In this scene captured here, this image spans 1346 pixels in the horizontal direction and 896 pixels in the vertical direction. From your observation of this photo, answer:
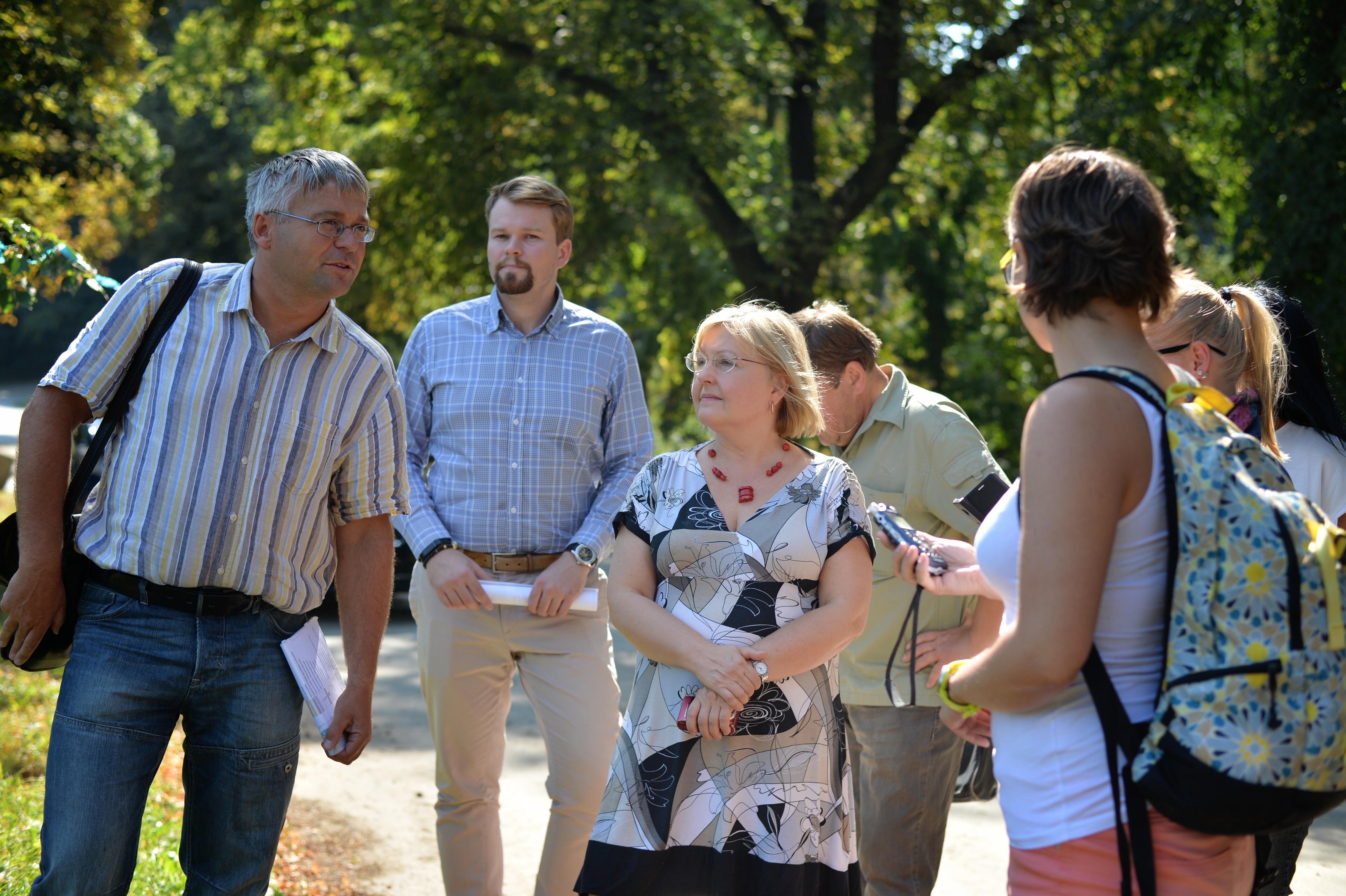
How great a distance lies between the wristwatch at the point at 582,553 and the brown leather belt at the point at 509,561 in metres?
0.06

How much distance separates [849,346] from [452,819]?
2108 millimetres

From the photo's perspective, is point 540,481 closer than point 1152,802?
No

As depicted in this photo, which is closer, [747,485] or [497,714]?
[747,485]

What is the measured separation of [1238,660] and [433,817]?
446 cm

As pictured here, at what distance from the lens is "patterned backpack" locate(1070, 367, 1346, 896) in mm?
1688

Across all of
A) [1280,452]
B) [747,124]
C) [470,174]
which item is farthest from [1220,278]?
[1280,452]

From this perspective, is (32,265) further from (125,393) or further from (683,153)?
(683,153)

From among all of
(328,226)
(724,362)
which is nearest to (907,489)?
(724,362)

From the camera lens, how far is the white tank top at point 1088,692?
5.92 ft

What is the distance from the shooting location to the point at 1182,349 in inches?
118

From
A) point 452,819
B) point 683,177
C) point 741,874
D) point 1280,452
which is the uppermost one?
point 683,177

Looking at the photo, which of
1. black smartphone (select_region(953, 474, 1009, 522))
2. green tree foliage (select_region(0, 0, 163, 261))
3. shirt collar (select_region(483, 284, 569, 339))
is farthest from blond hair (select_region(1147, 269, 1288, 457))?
green tree foliage (select_region(0, 0, 163, 261))

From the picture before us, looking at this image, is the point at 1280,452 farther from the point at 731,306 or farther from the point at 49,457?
the point at 49,457

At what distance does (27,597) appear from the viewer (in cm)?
263
